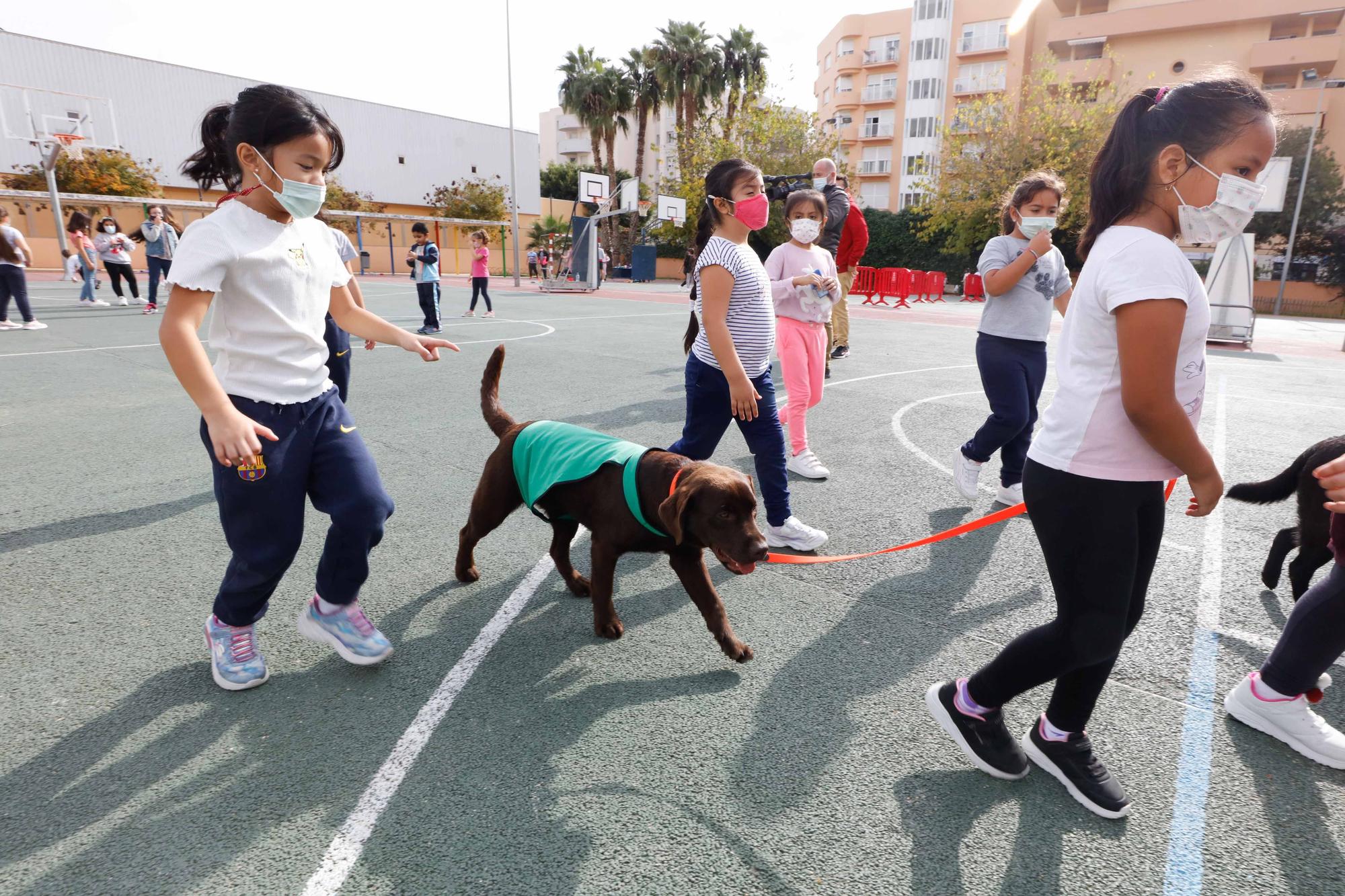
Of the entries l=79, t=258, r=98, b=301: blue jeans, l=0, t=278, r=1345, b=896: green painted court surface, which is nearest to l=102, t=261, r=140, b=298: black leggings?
l=79, t=258, r=98, b=301: blue jeans

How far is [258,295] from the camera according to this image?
2.38 metres

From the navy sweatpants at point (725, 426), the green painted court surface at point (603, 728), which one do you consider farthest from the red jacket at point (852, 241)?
the navy sweatpants at point (725, 426)

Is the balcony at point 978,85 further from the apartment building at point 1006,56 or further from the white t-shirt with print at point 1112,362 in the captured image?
the white t-shirt with print at point 1112,362

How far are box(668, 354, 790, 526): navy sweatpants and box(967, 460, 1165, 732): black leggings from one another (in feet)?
6.14

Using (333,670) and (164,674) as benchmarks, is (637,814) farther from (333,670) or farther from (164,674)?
(164,674)

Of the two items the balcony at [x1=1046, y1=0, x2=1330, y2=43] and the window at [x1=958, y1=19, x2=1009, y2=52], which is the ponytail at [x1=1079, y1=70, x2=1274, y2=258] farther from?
the window at [x1=958, y1=19, x2=1009, y2=52]

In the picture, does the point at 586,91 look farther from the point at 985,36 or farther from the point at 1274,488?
the point at 1274,488

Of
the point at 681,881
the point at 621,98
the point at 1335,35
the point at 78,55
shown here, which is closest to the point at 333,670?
the point at 681,881

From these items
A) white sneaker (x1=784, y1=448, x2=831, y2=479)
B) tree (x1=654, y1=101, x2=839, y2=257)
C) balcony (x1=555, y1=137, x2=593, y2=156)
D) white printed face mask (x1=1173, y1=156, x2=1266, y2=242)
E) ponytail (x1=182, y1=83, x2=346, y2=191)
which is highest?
balcony (x1=555, y1=137, x2=593, y2=156)

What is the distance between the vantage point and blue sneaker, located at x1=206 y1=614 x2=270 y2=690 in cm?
271

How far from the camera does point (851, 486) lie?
5242mm

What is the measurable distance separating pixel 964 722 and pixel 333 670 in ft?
7.74

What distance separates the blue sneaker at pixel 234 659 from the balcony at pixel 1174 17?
6120 cm

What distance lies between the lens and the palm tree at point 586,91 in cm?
4628
